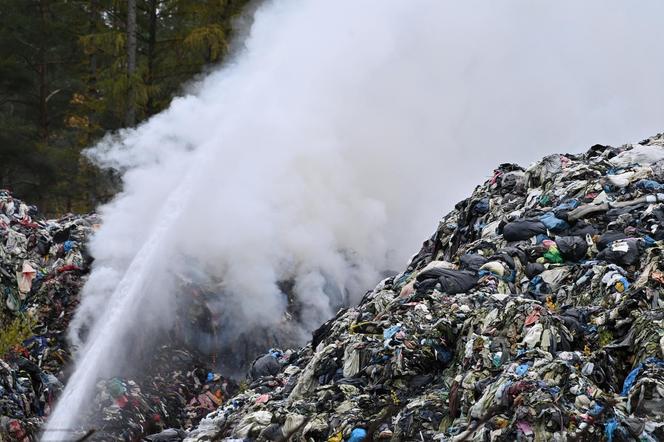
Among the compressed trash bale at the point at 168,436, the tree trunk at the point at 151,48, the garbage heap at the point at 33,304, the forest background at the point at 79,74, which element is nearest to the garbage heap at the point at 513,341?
the compressed trash bale at the point at 168,436

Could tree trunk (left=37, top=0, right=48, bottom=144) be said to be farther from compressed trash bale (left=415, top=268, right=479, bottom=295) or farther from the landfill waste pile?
compressed trash bale (left=415, top=268, right=479, bottom=295)

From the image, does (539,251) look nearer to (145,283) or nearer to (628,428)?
(628,428)

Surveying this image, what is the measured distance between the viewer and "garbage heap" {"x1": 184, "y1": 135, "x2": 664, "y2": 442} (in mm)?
5711

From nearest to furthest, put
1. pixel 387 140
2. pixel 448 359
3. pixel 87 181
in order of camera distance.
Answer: pixel 448 359 → pixel 387 140 → pixel 87 181

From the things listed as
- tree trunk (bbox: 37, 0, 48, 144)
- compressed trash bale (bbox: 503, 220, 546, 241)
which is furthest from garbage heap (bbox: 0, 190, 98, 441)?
tree trunk (bbox: 37, 0, 48, 144)

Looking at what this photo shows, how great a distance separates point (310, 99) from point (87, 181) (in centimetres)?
952

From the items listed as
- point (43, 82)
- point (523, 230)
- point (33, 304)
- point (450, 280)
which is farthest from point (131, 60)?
point (450, 280)

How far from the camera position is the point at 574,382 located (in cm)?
578

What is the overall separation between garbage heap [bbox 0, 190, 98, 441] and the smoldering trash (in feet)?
0.08

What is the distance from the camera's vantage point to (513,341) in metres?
6.55

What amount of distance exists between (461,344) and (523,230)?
209 cm

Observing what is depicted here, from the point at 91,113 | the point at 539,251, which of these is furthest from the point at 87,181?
the point at 539,251

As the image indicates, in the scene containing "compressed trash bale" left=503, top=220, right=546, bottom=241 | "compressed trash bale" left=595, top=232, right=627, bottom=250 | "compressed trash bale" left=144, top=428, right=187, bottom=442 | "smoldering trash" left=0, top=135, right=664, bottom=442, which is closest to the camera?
"smoldering trash" left=0, top=135, right=664, bottom=442

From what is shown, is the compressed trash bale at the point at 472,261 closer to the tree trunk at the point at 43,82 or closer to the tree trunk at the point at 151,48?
the tree trunk at the point at 151,48
